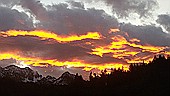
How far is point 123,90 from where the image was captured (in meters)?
200

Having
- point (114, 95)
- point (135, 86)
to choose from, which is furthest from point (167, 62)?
point (114, 95)

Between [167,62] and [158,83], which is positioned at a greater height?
[167,62]

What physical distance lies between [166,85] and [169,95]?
48.6ft

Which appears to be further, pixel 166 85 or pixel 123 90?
pixel 123 90

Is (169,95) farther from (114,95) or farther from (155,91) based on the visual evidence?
(114,95)

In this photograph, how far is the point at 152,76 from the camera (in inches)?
7771

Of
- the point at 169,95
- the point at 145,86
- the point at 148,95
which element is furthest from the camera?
the point at 145,86

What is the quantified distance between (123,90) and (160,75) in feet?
75.0

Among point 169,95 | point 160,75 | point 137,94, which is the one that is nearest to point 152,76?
point 160,75

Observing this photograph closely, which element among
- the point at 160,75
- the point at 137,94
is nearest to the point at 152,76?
the point at 160,75

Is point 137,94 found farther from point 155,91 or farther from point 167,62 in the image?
point 167,62

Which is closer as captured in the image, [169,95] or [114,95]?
[169,95]

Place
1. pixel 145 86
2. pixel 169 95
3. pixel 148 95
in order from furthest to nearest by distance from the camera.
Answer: pixel 145 86
pixel 148 95
pixel 169 95

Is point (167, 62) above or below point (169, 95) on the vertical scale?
above
